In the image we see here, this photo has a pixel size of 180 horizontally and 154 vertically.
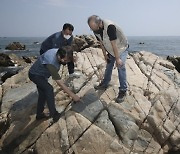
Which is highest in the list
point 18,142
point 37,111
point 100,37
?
point 100,37

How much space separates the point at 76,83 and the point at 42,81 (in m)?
2.12

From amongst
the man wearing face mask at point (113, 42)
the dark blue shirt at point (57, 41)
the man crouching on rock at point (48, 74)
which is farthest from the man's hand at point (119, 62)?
the dark blue shirt at point (57, 41)

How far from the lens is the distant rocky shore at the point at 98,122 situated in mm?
6930

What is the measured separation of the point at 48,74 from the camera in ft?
23.5

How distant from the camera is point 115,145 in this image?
684 cm

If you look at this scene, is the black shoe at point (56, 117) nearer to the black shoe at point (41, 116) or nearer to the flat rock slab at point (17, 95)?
the black shoe at point (41, 116)

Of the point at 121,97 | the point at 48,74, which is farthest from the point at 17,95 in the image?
the point at 121,97

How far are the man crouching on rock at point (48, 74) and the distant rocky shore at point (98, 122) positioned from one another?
48cm

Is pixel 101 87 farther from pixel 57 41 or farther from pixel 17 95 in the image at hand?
pixel 17 95

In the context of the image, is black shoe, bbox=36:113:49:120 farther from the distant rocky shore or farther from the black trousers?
the black trousers

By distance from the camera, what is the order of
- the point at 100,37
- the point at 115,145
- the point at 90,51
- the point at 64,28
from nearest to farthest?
the point at 115,145 → the point at 100,37 → the point at 64,28 → the point at 90,51

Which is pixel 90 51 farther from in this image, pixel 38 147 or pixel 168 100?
pixel 38 147

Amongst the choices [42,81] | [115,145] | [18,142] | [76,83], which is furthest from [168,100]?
[18,142]

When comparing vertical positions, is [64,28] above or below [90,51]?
above
